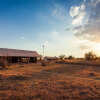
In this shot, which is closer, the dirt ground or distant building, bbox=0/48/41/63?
the dirt ground

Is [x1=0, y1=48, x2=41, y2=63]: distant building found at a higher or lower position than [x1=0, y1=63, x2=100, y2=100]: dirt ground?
higher

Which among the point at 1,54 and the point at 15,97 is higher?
the point at 1,54

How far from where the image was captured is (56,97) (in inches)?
167

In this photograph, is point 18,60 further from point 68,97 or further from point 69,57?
point 69,57

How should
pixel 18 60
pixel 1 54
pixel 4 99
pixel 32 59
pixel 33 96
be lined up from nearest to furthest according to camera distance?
pixel 4 99 → pixel 33 96 → pixel 1 54 → pixel 18 60 → pixel 32 59

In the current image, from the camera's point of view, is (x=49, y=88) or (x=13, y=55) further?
(x=13, y=55)

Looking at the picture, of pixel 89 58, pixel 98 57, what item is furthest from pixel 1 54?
pixel 98 57

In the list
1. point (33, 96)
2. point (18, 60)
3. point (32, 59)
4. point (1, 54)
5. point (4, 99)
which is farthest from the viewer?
point (32, 59)

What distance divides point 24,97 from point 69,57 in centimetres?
7137

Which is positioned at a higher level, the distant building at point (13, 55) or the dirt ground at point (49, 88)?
the distant building at point (13, 55)

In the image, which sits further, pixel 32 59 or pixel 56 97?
pixel 32 59

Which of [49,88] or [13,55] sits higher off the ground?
[13,55]

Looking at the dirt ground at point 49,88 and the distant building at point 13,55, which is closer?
the dirt ground at point 49,88

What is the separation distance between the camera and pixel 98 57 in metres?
47.2
